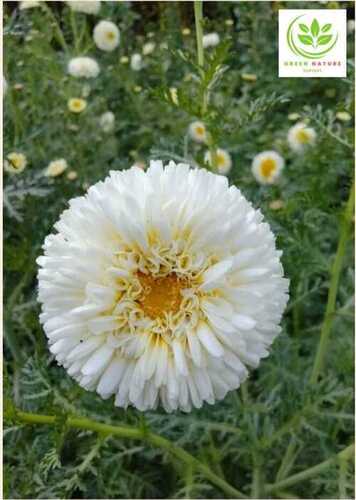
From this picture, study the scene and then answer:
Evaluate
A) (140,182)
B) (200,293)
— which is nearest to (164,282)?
(200,293)

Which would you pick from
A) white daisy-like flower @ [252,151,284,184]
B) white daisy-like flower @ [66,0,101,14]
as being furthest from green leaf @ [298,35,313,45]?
white daisy-like flower @ [66,0,101,14]

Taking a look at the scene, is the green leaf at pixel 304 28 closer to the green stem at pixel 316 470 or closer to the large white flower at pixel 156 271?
the large white flower at pixel 156 271

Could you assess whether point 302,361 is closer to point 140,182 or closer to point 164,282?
point 164,282

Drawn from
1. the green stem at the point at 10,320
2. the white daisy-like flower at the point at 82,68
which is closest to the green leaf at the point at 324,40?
the green stem at the point at 10,320

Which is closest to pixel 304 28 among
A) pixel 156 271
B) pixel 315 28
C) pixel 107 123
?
pixel 315 28

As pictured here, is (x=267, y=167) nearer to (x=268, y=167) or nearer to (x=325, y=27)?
(x=268, y=167)

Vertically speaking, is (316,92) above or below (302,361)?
above
